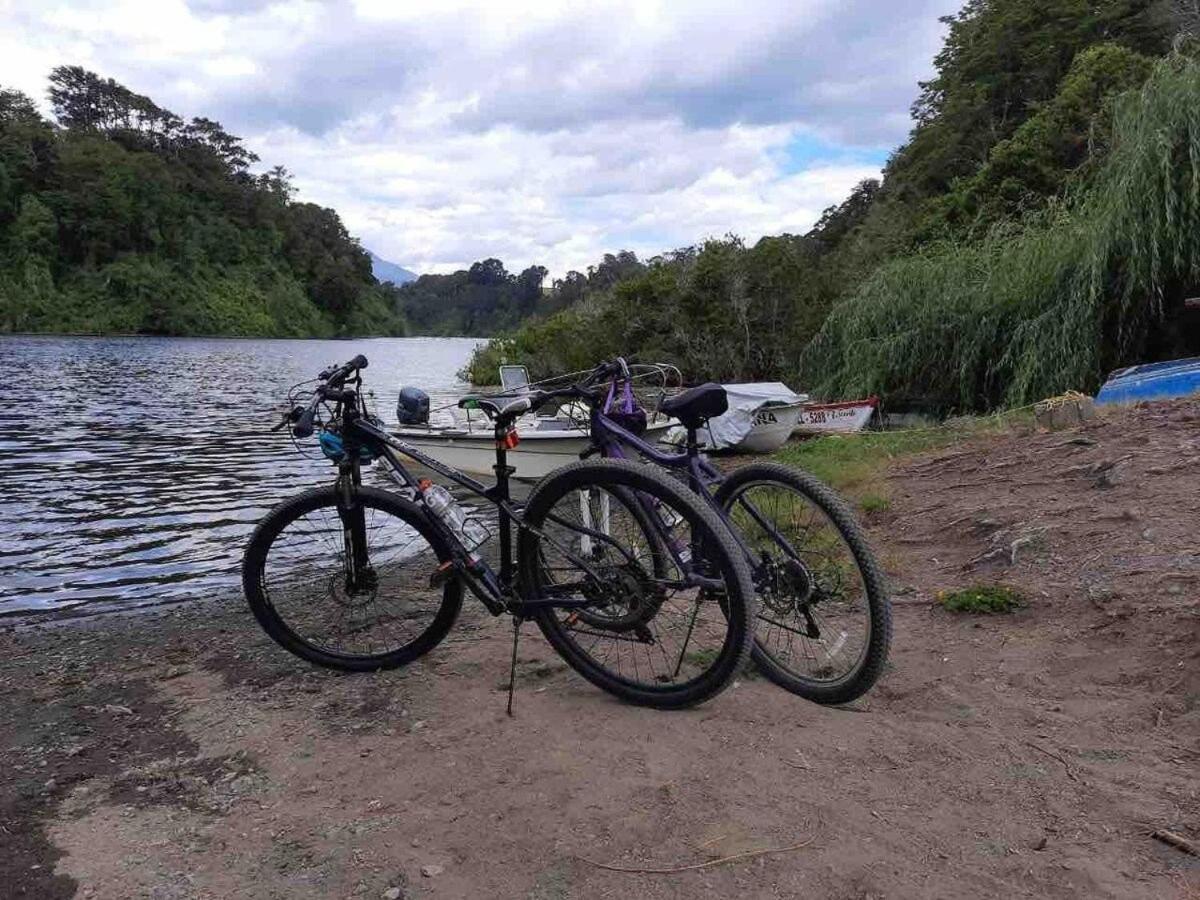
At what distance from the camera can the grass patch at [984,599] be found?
4.47 meters

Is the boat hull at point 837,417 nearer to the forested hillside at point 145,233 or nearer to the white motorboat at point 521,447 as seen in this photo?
the white motorboat at point 521,447

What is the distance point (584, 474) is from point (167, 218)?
10371 cm

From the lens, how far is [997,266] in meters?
13.9

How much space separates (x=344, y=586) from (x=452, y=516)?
745 millimetres

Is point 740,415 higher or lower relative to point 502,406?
lower

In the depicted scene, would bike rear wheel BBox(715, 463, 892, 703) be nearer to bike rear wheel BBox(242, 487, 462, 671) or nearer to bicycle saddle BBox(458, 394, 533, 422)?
bicycle saddle BBox(458, 394, 533, 422)

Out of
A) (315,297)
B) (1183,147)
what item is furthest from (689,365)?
(315,297)

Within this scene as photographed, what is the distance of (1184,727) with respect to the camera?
3.06m

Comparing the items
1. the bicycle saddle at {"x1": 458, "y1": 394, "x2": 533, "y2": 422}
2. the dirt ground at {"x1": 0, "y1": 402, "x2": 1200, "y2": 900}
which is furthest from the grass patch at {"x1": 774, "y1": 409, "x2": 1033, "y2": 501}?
the bicycle saddle at {"x1": 458, "y1": 394, "x2": 533, "y2": 422}

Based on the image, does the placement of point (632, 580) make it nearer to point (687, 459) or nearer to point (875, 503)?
point (687, 459)

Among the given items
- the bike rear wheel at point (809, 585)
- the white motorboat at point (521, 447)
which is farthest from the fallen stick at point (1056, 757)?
the white motorboat at point (521, 447)

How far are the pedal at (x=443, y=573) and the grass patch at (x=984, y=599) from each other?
108 inches

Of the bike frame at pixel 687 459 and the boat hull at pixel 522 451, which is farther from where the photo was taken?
the boat hull at pixel 522 451

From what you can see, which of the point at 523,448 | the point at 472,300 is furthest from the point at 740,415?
the point at 472,300
